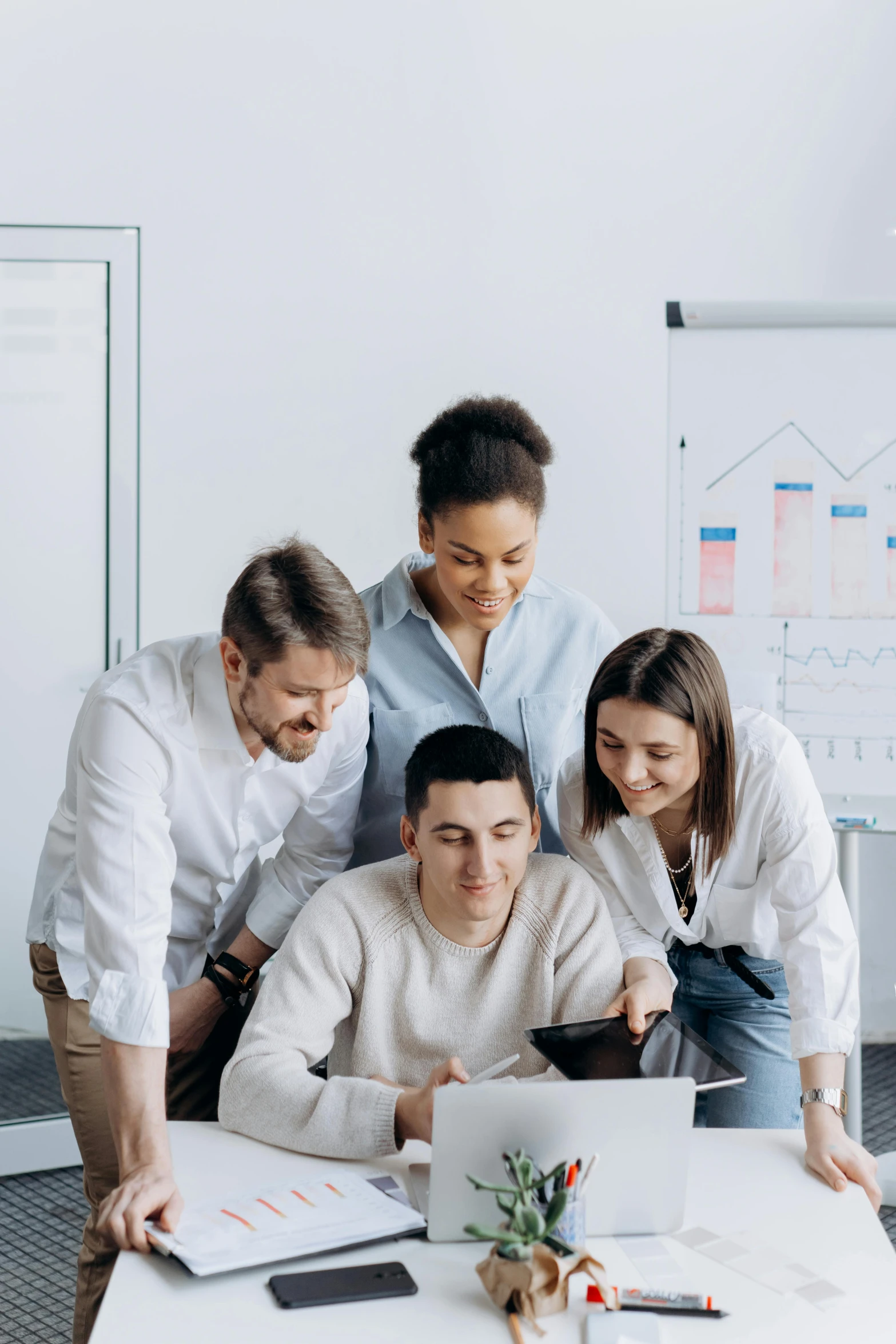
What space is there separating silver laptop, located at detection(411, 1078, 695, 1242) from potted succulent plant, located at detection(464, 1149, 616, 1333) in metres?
0.05

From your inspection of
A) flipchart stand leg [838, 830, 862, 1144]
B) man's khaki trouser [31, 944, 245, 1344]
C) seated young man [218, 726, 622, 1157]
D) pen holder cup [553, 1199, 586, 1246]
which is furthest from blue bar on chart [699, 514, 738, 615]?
pen holder cup [553, 1199, 586, 1246]

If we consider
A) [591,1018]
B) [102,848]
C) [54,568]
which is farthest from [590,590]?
[102,848]

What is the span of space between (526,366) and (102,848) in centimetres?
216

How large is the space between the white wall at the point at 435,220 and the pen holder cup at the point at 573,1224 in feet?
7.29

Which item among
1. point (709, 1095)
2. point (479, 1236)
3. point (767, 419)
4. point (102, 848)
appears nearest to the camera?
point (479, 1236)

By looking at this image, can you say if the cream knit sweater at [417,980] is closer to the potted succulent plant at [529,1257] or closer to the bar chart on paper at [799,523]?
the potted succulent plant at [529,1257]

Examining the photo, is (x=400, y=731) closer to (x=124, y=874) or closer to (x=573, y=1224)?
(x=124, y=874)

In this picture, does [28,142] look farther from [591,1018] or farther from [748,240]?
[591,1018]

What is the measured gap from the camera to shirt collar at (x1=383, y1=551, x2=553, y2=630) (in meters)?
1.86

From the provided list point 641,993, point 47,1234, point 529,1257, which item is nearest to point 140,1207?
point 529,1257

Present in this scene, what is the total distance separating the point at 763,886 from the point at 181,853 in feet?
2.68

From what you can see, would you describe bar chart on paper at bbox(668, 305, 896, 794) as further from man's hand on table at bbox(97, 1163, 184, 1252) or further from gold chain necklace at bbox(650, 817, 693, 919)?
man's hand on table at bbox(97, 1163, 184, 1252)

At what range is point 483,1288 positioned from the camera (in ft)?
3.59

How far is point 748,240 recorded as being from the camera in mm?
3156
